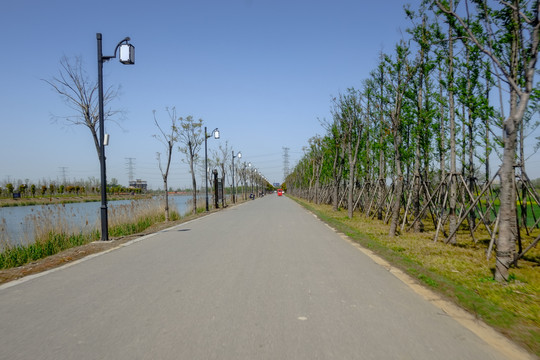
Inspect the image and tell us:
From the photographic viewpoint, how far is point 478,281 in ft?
19.5

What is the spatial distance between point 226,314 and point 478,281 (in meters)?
4.37

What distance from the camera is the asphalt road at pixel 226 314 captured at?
3.22 metres

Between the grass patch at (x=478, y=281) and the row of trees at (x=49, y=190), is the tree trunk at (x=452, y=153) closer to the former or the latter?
the grass patch at (x=478, y=281)

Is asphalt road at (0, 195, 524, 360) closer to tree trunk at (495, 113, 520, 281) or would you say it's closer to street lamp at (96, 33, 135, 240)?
tree trunk at (495, 113, 520, 281)

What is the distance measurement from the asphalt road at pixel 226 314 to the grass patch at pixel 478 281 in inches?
20.2

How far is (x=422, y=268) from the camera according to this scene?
6.68 m

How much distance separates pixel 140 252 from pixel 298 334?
6268mm

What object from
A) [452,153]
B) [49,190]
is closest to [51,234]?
[452,153]

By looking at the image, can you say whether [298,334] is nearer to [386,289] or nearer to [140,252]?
[386,289]

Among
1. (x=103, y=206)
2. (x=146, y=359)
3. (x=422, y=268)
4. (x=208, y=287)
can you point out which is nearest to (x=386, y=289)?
(x=422, y=268)

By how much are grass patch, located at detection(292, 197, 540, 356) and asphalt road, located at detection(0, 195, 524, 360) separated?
51cm

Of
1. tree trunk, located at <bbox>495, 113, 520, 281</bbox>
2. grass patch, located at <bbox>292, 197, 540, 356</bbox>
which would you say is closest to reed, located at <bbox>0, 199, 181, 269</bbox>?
grass patch, located at <bbox>292, 197, 540, 356</bbox>

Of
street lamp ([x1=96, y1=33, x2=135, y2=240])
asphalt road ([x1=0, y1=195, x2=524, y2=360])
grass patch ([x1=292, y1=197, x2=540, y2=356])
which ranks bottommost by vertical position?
grass patch ([x1=292, y1=197, x2=540, y2=356])

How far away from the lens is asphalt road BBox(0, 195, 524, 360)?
322 centimetres
